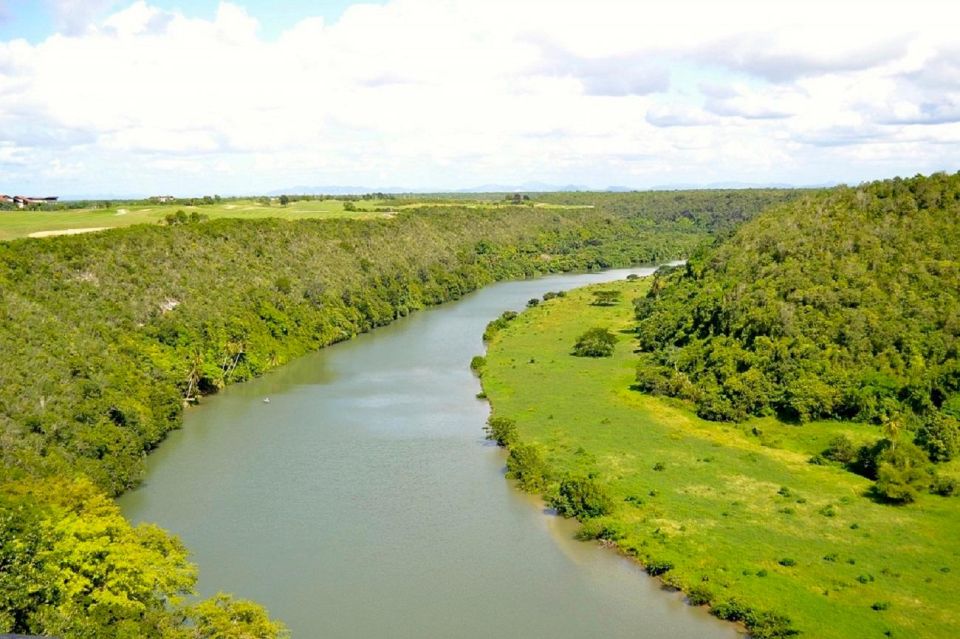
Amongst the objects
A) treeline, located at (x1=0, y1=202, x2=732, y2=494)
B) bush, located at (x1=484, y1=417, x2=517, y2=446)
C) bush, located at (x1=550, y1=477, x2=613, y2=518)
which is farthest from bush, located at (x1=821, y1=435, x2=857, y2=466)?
treeline, located at (x1=0, y1=202, x2=732, y2=494)

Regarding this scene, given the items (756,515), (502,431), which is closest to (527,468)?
(502,431)

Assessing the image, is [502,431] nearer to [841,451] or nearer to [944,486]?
[841,451]

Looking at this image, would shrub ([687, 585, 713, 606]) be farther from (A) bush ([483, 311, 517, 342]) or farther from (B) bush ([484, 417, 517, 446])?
(A) bush ([483, 311, 517, 342])

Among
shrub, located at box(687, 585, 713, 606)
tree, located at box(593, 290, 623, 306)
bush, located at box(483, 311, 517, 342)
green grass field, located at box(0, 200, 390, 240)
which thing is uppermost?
green grass field, located at box(0, 200, 390, 240)

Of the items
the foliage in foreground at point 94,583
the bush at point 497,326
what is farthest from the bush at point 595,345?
the foliage in foreground at point 94,583

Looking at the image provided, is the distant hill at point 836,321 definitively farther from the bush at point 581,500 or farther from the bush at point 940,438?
the bush at point 581,500

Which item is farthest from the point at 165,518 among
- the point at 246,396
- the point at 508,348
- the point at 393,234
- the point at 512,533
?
the point at 393,234
